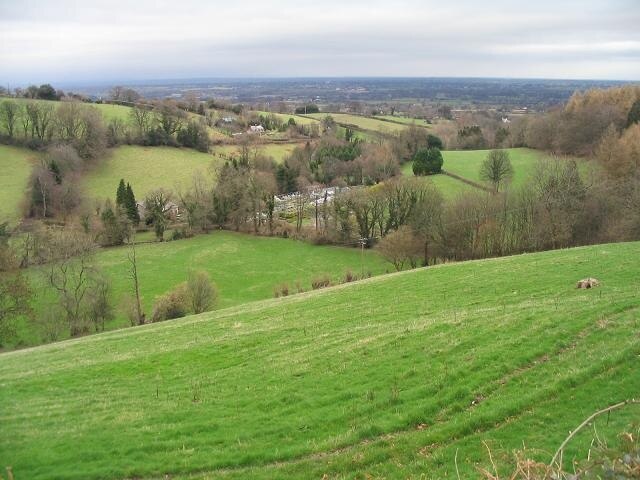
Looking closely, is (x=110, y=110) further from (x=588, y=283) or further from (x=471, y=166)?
(x=588, y=283)

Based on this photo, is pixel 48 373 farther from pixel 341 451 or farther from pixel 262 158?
pixel 262 158

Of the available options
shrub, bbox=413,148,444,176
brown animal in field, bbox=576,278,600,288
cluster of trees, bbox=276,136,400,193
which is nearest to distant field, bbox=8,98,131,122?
cluster of trees, bbox=276,136,400,193

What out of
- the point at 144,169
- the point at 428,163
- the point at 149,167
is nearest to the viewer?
the point at 428,163

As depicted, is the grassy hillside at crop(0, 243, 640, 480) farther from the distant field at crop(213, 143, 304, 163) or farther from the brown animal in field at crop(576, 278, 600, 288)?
the distant field at crop(213, 143, 304, 163)

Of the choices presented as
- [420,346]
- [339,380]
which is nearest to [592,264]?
[420,346]

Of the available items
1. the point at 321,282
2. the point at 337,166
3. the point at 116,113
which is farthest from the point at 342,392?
the point at 116,113

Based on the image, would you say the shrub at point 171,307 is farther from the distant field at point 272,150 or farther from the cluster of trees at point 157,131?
the cluster of trees at point 157,131
